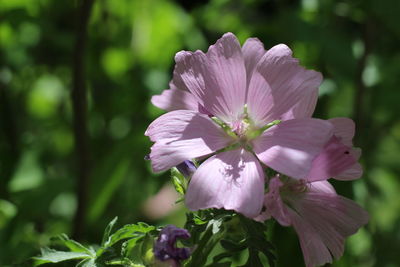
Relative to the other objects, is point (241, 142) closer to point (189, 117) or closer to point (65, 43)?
point (189, 117)

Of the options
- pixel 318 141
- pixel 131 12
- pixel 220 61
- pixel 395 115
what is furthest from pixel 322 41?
pixel 318 141

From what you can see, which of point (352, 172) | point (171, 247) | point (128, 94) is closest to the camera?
point (171, 247)

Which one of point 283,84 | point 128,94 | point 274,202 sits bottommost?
point 128,94

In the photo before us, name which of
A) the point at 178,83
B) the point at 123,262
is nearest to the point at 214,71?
the point at 178,83

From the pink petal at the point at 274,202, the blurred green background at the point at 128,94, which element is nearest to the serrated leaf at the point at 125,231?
the pink petal at the point at 274,202

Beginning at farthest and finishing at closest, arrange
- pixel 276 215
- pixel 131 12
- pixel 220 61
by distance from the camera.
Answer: pixel 131 12 < pixel 220 61 < pixel 276 215

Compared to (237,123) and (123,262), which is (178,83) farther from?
(123,262)

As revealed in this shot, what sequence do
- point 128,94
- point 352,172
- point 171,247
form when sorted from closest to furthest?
1. point 171,247
2. point 352,172
3. point 128,94

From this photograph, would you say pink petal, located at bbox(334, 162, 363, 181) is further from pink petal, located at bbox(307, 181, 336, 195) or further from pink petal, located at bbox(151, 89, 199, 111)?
pink petal, located at bbox(151, 89, 199, 111)
